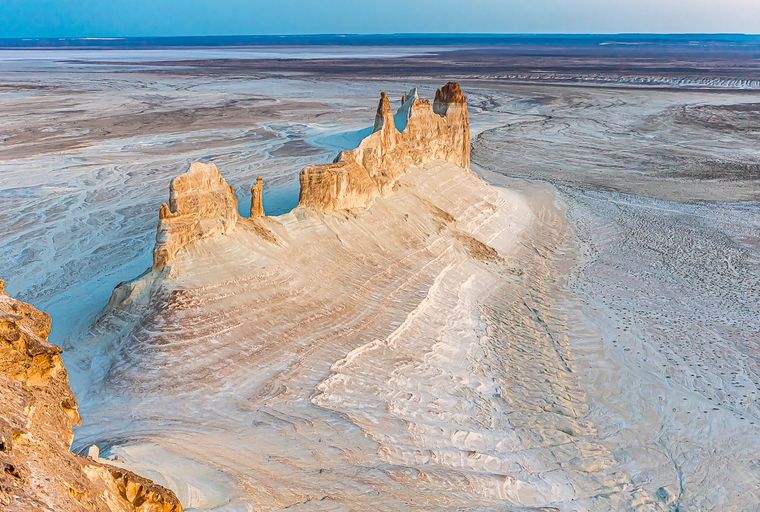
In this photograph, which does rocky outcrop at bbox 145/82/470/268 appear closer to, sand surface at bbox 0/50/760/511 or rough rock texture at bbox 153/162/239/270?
rough rock texture at bbox 153/162/239/270

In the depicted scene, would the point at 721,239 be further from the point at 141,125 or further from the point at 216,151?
the point at 141,125

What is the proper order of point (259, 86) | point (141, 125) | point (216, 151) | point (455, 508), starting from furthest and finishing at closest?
point (259, 86)
point (141, 125)
point (216, 151)
point (455, 508)

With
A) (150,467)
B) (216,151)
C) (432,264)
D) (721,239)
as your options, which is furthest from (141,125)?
(150,467)

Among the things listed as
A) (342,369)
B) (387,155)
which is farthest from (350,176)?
(342,369)

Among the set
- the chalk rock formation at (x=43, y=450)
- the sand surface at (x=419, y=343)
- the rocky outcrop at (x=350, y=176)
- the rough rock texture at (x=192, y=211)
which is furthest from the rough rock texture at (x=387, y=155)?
the chalk rock formation at (x=43, y=450)

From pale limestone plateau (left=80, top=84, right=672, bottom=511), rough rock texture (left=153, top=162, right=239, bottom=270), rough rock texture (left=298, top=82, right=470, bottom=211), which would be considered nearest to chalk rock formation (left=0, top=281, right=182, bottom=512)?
pale limestone plateau (left=80, top=84, right=672, bottom=511)

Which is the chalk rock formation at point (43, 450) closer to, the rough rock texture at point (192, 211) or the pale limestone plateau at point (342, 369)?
the pale limestone plateau at point (342, 369)

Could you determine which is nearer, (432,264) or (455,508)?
(455,508)
